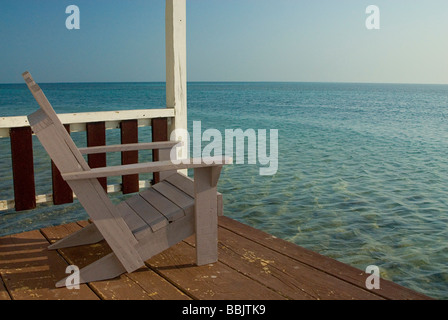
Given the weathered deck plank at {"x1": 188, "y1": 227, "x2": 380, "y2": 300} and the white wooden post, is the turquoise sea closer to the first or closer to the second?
the weathered deck plank at {"x1": 188, "y1": 227, "x2": 380, "y2": 300}

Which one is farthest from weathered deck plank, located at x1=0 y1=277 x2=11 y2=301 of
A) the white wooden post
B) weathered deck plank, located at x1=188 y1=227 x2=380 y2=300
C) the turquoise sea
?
the turquoise sea

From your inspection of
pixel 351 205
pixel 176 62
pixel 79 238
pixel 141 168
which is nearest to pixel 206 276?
pixel 141 168

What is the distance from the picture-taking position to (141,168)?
2176 millimetres

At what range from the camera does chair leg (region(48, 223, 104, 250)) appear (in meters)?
2.83

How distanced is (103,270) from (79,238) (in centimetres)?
59

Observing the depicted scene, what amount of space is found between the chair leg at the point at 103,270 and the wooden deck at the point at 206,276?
3 centimetres

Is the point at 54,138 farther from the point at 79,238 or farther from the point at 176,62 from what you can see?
the point at 176,62

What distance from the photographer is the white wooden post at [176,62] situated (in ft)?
11.3

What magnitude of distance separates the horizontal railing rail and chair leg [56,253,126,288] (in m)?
1.17

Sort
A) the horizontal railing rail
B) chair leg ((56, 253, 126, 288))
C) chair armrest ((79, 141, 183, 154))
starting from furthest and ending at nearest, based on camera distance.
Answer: the horizontal railing rail < chair armrest ((79, 141, 183, 154)) < chair leg ((56, 253, 126, 288))

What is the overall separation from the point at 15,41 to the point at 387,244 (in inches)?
2014

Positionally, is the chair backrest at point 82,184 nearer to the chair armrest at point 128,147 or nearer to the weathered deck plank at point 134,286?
the weathered deck plank at point 134,286

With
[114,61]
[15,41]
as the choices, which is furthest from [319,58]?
[15,41]

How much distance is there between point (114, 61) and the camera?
159 ft
